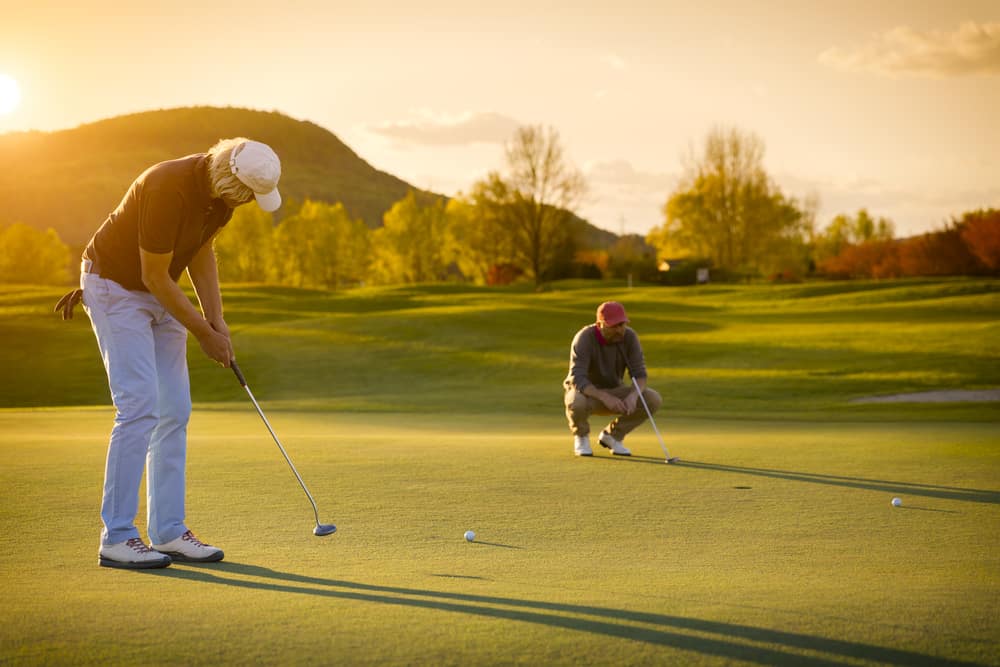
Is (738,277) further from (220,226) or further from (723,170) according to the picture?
(220,226)

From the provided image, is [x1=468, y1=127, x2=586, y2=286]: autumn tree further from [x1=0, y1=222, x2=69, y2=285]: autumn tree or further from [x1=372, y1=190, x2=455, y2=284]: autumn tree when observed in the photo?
[x1=0, y1=222, x2=69, y2=285]: autumn tree

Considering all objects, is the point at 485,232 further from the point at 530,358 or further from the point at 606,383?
the point at 606,383

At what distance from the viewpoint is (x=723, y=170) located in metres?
87.6

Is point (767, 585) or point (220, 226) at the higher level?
point (220, 226)

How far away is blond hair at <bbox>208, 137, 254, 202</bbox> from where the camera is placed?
5.70 m

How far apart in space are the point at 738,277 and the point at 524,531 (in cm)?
7652

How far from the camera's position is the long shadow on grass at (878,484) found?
26.7 ft

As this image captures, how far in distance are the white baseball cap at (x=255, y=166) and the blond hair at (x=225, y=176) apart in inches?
1.6

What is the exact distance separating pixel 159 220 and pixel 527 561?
9.11 feet

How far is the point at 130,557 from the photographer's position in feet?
18.2

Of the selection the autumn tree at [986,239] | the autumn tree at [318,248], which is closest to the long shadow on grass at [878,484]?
the autumn tree at [986,239]

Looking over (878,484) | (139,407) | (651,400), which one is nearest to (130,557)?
(139,407)

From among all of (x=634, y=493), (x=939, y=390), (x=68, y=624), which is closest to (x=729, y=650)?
(x=68, y=624)

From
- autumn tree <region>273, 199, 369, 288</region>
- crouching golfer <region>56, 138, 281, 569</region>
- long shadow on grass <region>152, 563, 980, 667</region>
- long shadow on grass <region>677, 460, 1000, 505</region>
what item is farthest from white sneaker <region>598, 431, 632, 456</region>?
autumn tree <region>273, 199, 369, 288</region>
